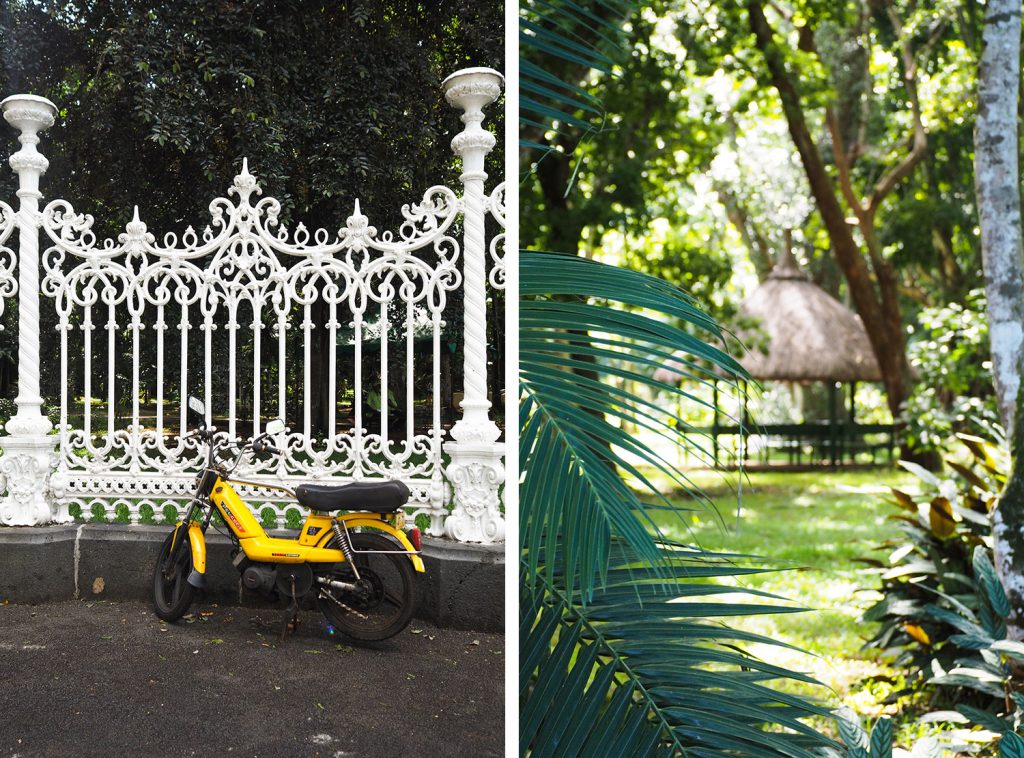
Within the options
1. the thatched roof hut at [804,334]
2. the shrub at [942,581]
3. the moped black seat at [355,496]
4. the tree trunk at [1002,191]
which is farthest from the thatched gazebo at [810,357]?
the moped black seat at [355,496]

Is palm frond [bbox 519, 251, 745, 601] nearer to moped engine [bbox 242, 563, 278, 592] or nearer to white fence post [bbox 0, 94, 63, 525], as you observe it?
Result: moped engine [bbox 242, 563, 278, 592]

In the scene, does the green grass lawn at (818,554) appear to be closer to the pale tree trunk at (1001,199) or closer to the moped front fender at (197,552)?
the moped front fender at (197,552)

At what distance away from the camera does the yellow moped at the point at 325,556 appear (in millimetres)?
903

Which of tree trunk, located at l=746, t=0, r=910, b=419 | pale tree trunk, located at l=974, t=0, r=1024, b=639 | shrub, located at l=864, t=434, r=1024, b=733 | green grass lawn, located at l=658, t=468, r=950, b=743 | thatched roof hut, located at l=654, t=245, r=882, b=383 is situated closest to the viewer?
pale tree trunk, located at l=974, t=0, r=1024, b=639

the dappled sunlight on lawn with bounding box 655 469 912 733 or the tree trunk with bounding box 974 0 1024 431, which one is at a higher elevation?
the tree trunk with bounding box 974 0 1024 431

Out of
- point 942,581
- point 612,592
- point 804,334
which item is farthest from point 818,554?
point 804,334

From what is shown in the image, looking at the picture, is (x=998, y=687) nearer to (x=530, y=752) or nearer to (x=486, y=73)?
(x=530, y=752)

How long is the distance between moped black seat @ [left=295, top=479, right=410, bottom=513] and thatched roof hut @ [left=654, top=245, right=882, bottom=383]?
36.5 ft

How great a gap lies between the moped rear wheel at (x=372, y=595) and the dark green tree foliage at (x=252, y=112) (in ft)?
0.61

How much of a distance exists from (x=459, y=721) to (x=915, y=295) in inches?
541

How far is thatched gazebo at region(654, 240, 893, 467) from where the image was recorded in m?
12.4

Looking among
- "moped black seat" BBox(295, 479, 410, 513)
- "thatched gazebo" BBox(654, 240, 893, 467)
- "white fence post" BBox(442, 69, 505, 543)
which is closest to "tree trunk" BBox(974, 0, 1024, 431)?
"white fence post" BBox(442, 69, 505, 543)

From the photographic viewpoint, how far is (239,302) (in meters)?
0.98

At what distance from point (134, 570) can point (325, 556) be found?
0.76 ft
